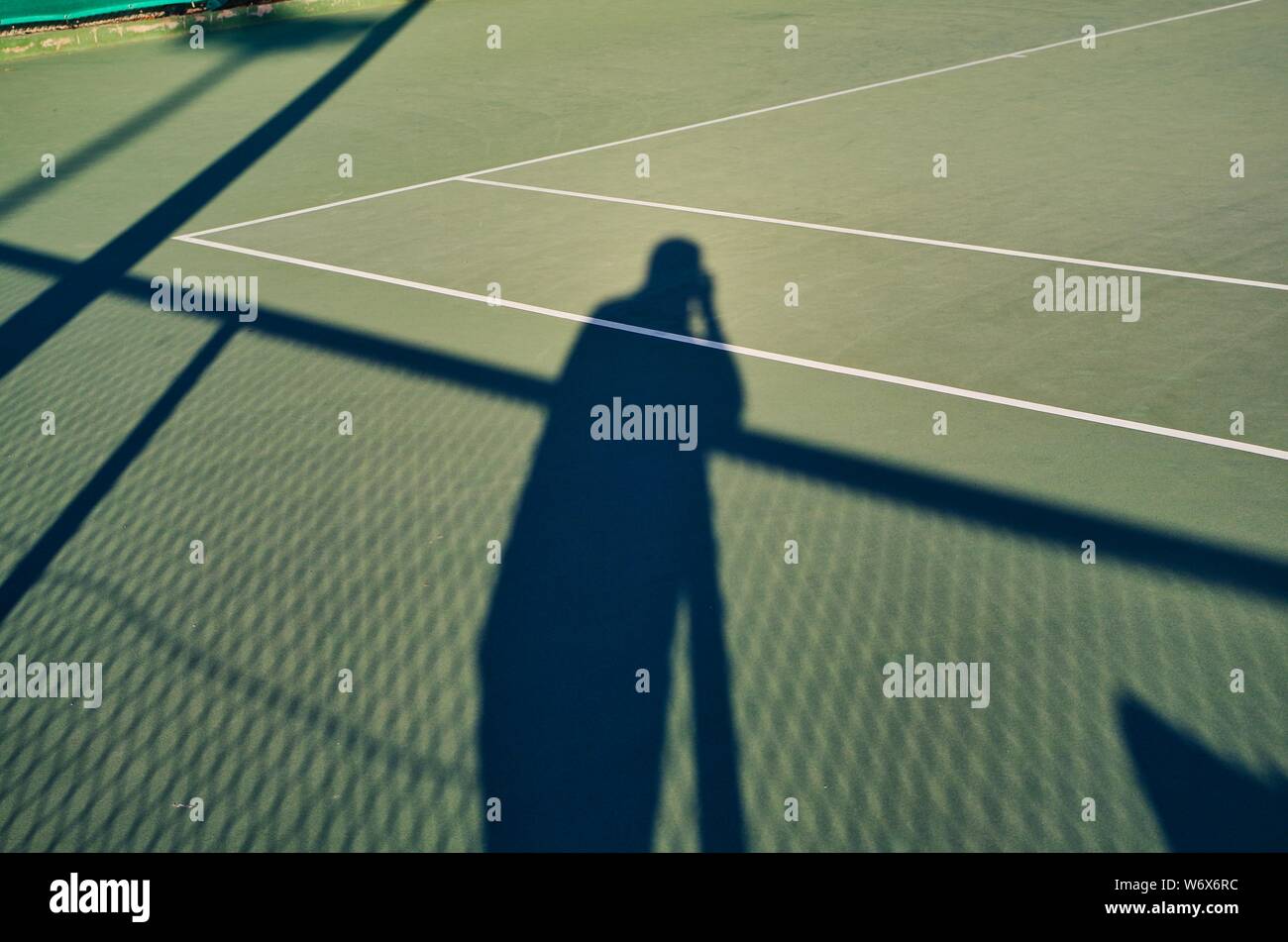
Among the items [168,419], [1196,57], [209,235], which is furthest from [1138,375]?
[1196,57]

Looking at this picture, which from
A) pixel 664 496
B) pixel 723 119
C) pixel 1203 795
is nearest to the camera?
pixel 1203 795

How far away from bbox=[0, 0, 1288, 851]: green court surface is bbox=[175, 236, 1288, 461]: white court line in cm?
4

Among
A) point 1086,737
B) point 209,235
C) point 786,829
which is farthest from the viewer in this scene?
point 209,235

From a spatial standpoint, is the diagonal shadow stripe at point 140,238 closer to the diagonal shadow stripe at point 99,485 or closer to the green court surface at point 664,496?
the green court surface at point 664,496

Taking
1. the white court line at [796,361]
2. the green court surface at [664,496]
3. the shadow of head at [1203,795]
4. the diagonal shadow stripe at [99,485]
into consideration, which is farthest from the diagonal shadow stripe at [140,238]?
the shadow of head at [1203,795]

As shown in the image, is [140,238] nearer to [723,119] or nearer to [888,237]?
[723,119]

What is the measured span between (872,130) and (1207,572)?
9151mm

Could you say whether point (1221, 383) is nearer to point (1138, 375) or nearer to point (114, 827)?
point (1138, 375)

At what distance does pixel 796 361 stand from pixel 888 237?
275cm

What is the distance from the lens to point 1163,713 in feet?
15.7

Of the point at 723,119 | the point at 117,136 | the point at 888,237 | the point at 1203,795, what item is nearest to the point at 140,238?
the point at 117,136

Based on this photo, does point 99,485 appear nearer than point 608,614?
No

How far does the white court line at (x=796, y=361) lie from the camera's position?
6812mm

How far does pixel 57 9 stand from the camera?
812 inches
